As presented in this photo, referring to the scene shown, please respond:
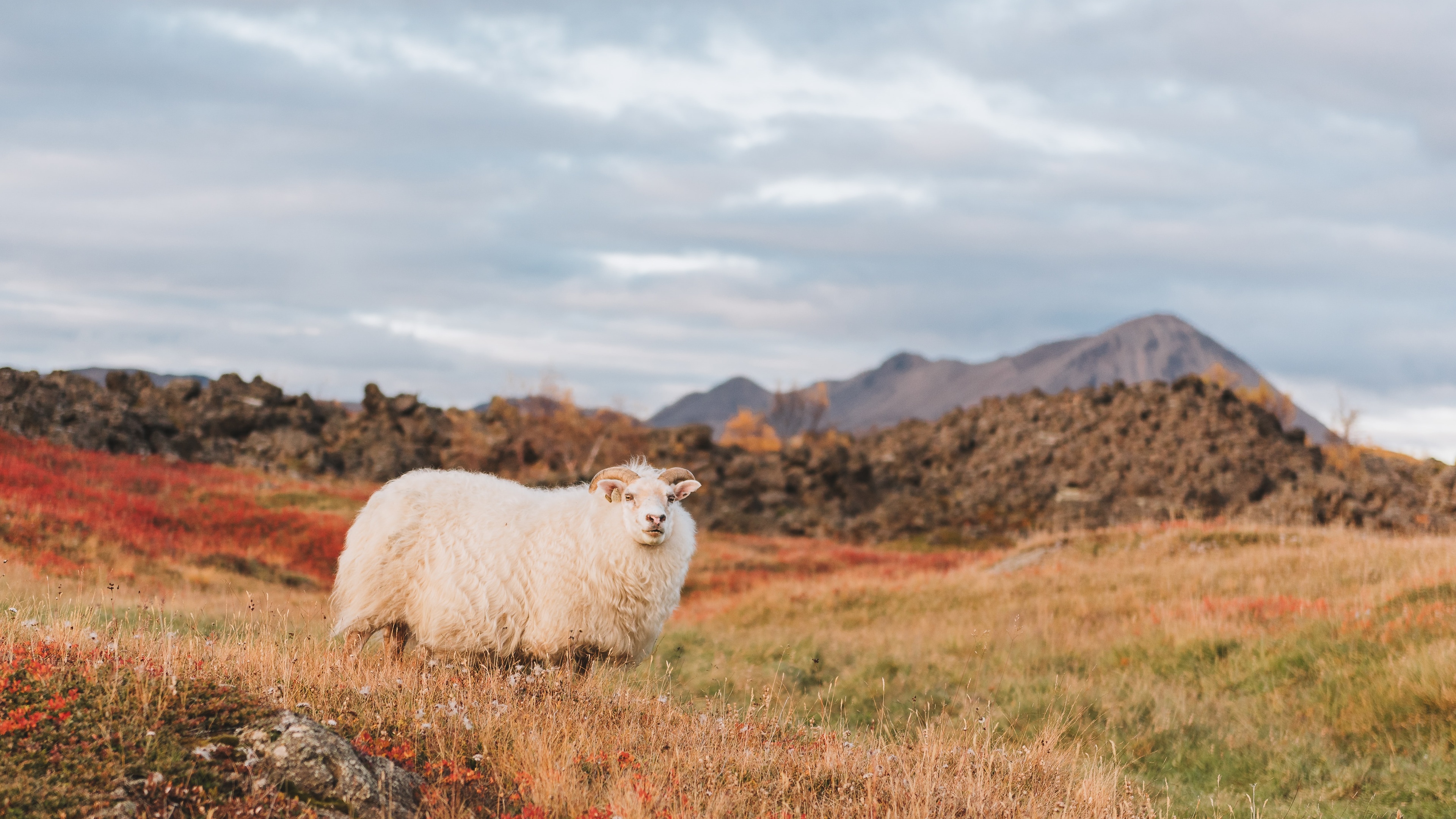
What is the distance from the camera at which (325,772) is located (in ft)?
14.9

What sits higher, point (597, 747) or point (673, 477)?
point (673, 477)

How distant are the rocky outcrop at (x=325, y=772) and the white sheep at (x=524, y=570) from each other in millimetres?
3447

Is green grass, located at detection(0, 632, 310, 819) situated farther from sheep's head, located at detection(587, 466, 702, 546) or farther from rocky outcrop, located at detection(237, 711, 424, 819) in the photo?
sheep's head, located at detection(587, 466, 702, 546)

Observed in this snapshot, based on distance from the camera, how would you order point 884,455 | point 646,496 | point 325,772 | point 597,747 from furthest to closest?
1. point 884,455
2. point 646,496
3. point 597,747
4. point 325,772

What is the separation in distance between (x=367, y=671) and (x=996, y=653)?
11003 millimetres

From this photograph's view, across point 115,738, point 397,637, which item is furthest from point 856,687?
point 115,738

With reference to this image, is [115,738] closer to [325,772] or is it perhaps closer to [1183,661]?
[325,772]

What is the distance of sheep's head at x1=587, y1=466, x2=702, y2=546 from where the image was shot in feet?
26.6

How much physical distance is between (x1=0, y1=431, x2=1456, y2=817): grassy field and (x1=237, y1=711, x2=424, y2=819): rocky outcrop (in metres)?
0.15

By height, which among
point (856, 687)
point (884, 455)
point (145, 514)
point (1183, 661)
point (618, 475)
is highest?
point (884, 455)

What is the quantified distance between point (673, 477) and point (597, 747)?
10.7ft

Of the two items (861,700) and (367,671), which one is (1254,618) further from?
(367,671)

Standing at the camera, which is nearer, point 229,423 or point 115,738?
point 115,738

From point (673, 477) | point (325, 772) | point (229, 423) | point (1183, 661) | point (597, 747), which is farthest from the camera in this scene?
point (229, 423)
